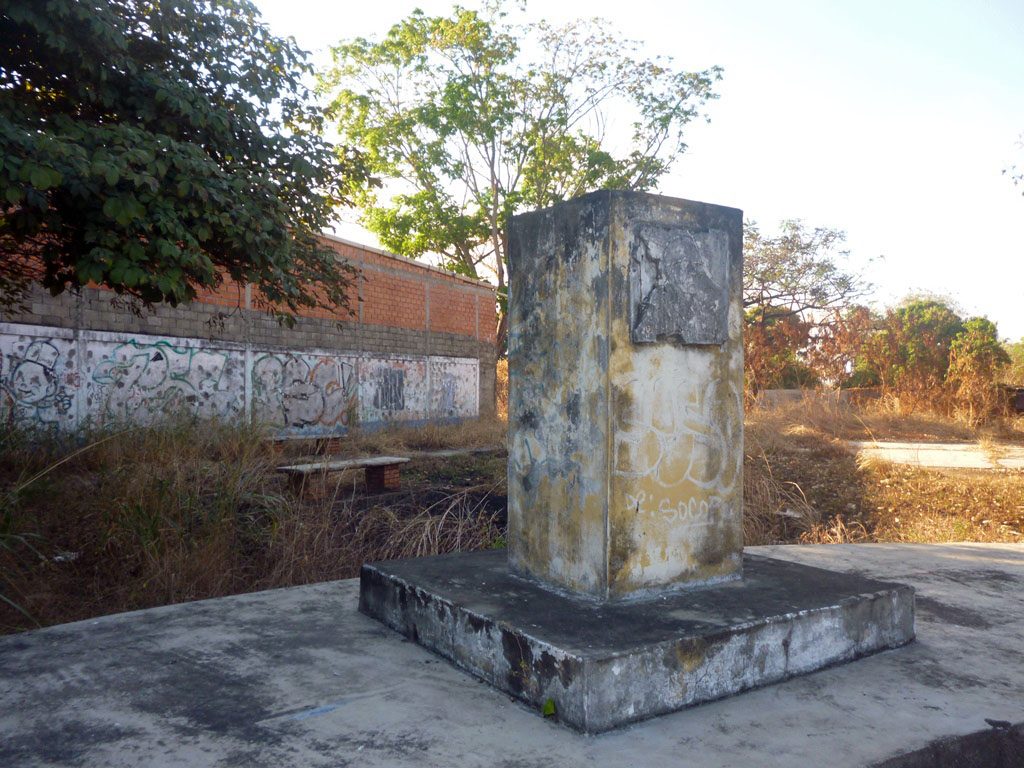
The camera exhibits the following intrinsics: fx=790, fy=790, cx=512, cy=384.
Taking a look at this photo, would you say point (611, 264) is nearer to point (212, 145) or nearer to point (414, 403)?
point (212, 145)

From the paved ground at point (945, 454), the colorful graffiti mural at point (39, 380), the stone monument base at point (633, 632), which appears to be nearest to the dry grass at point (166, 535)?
the stone monument base at point (633, 632)

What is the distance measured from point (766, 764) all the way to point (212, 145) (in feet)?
15.7

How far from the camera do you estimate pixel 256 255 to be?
486 centimetres

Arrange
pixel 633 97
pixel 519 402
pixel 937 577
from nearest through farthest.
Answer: pixel 519 402 → pixel 937 577 → pixel 633 97

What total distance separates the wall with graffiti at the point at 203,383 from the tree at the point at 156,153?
139 inches

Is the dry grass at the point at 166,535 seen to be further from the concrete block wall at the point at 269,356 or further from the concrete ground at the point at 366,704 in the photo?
the concrete block wall at the point at 269,356

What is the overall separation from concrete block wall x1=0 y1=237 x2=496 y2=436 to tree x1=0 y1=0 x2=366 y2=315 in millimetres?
1554

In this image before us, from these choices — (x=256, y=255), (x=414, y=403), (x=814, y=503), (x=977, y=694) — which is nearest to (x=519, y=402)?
(x=977, y=694)

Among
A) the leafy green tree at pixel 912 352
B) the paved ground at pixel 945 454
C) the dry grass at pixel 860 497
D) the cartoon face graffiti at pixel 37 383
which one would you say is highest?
the leafy green tree at pixel 912 352

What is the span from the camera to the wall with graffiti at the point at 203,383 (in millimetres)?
9125

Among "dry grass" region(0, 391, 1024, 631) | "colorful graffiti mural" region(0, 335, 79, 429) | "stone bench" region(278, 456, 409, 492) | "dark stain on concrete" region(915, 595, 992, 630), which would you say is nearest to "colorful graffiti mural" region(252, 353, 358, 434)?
"colorful graffiti mural" region(0, 335, 79, 429)

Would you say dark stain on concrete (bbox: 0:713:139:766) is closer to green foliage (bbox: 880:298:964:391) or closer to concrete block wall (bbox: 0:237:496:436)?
concrete block wall (bbox: 0:237:496:436)

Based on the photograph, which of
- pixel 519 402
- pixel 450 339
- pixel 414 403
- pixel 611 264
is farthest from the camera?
pixel 450 339

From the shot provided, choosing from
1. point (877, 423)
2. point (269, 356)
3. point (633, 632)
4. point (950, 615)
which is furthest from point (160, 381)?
point (877, 423)
